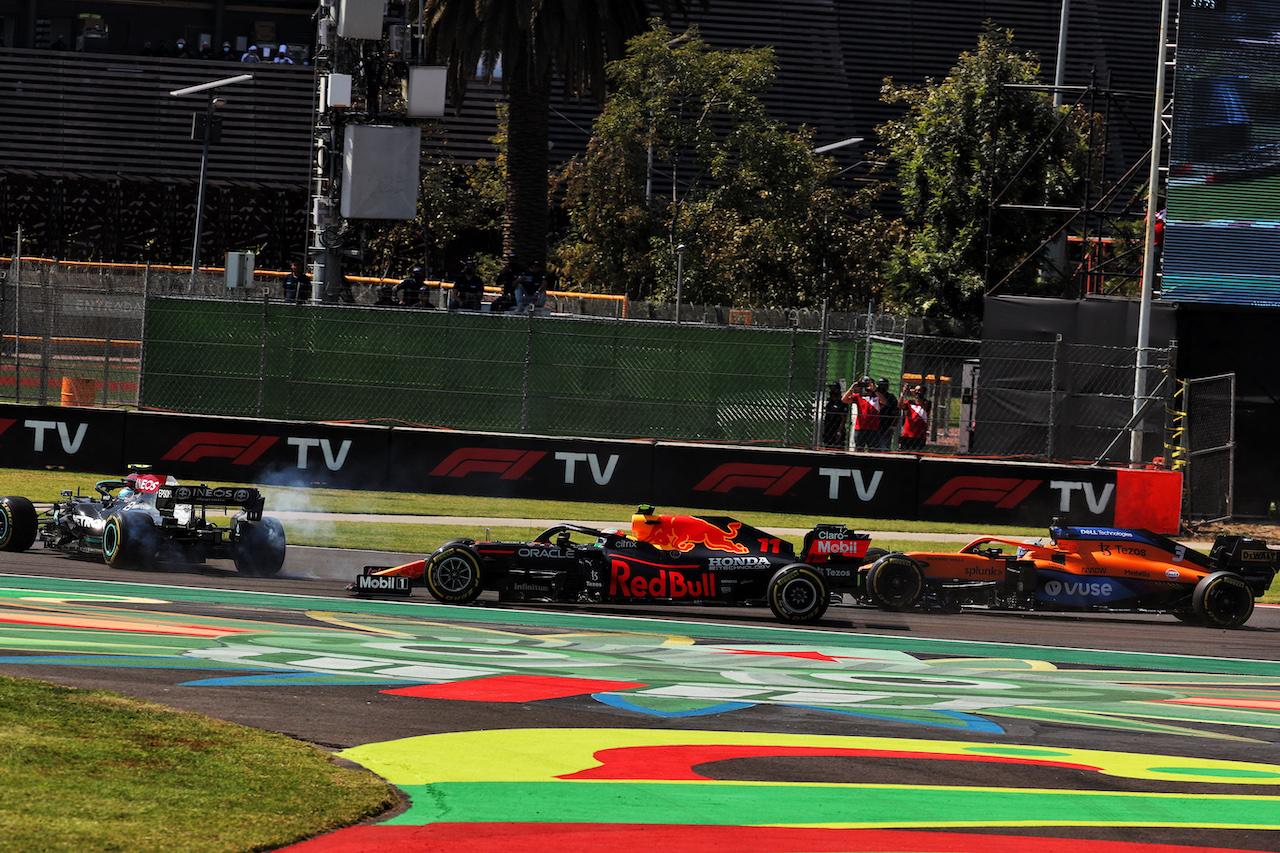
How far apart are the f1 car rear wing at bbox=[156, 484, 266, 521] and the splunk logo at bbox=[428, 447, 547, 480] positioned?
593cm

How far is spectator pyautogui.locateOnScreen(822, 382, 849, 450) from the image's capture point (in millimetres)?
21903

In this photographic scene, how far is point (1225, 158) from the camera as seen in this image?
23.4 m

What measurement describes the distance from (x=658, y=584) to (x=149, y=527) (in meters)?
5.40

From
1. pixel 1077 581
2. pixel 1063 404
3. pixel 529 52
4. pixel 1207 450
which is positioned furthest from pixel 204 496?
pixel 529 52

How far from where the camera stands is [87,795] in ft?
20.4

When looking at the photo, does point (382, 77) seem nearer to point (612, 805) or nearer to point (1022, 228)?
point (1022, 228)

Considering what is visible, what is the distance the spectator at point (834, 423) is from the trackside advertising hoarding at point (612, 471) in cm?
136

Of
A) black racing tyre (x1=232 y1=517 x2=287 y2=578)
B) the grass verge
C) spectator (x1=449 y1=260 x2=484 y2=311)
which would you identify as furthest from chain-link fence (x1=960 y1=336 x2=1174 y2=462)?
the grass verge

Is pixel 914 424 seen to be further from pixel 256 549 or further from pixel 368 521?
pixel 256 549

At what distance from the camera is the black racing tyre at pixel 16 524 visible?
1489cm

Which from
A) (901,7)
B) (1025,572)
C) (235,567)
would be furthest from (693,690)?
(901,7)

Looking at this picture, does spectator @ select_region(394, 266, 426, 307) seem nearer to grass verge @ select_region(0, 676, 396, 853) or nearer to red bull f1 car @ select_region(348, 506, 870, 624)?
red bull f1 car @ select_region(348, 506, 870, 624)

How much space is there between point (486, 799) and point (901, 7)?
1909 inches

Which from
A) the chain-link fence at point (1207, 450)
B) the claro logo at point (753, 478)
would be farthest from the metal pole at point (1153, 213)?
the claro logo at point (753, 478)
